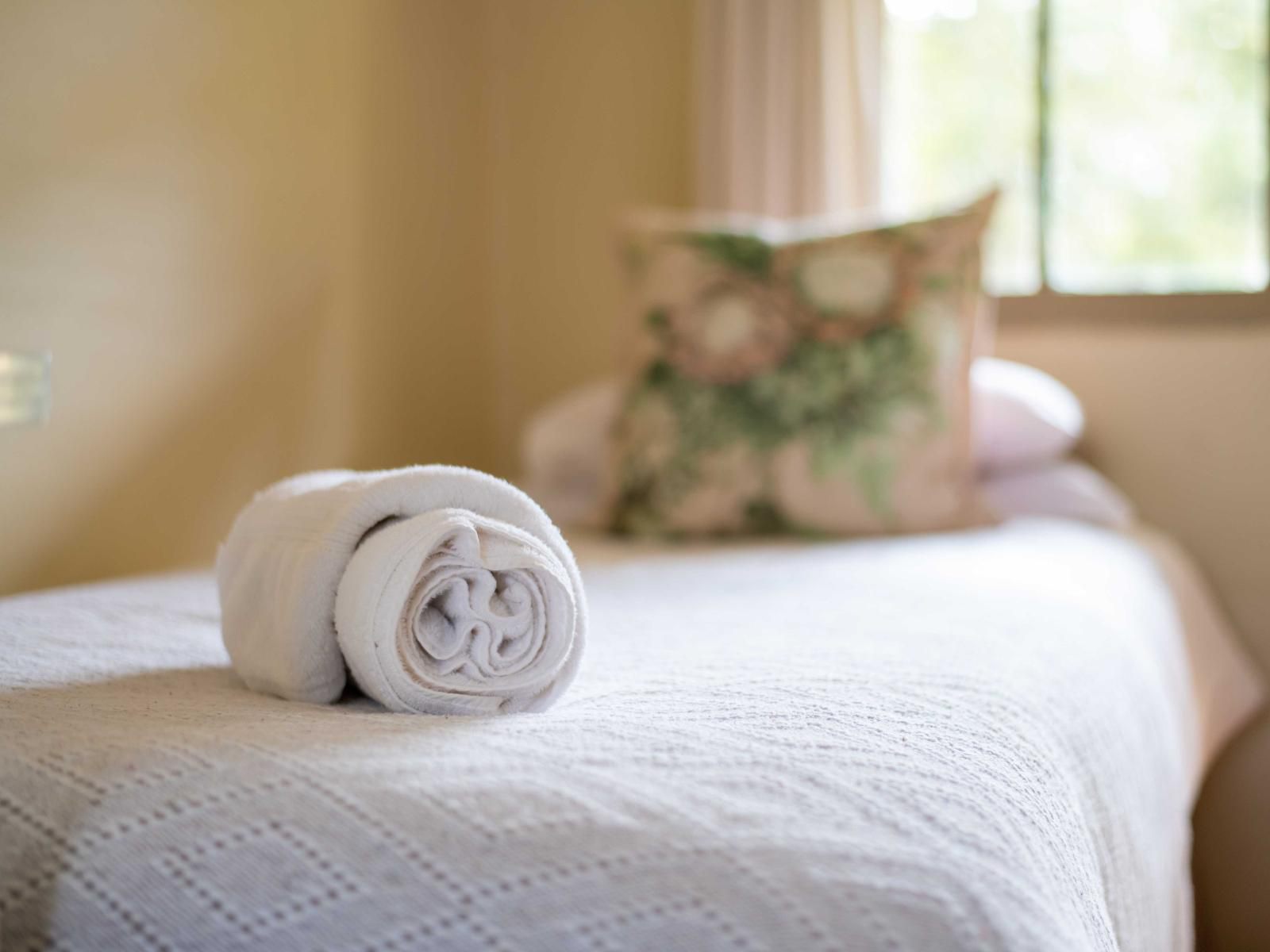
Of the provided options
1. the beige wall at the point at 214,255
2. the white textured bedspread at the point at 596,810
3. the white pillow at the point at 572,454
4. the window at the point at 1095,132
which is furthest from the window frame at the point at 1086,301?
the white textured bedspread at the point at 596,810

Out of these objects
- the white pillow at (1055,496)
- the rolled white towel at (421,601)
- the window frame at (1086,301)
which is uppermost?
the window frame at (1086,301)

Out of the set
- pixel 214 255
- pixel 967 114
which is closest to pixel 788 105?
pixel 967 114

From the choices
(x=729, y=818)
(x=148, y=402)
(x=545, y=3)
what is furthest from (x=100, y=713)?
(x=545, y=3)

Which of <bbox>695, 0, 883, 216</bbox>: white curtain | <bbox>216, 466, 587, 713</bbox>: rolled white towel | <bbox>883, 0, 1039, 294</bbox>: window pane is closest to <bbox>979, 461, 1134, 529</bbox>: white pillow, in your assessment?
<bbox>883, 0, 1039, 294</bbox>: window pane

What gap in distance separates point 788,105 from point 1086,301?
694 millimetres

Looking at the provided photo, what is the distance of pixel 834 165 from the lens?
92.1 inches

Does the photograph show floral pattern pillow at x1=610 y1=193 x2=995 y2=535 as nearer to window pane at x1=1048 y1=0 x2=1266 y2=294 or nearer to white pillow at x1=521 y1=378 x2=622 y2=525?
white pillow at x1=521 y1=378 x2=622 y2=525

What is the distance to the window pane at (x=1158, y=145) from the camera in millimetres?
2174

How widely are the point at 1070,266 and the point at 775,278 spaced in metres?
0.81

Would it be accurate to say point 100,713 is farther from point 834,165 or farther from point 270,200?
point 834,165

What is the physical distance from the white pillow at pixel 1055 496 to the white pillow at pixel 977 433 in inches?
0.9

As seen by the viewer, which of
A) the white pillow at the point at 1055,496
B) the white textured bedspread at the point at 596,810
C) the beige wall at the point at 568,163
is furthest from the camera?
the beige wall at the point at 568,163

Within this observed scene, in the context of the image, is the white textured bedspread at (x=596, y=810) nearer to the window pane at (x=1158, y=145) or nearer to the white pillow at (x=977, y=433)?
the white pillow at (x=977, y=433)

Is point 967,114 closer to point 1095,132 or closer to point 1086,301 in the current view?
point 1095,132
